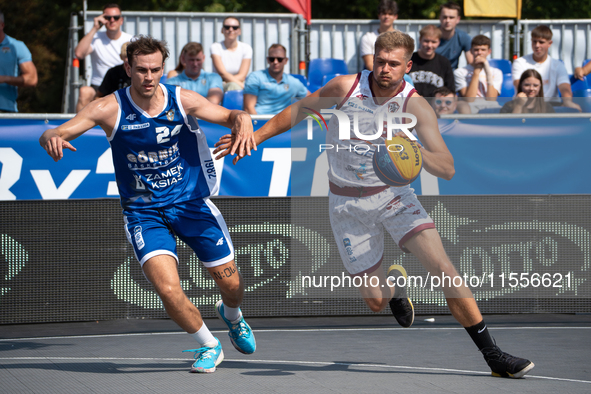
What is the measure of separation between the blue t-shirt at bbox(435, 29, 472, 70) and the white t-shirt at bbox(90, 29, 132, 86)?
15.0ft

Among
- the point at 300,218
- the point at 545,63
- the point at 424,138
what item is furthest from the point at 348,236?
the point at 545,63

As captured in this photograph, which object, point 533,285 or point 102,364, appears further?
point 533,285

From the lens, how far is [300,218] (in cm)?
732

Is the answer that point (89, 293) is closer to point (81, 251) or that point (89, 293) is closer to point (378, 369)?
point (81, 251)

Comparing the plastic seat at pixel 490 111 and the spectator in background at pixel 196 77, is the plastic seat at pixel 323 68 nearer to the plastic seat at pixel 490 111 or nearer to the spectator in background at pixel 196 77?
the spectator in background at pixel 196 77

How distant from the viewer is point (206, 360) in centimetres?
521

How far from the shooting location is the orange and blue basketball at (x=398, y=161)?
499cm

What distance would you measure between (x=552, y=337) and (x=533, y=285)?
1.03m

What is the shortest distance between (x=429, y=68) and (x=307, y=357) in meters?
5.09

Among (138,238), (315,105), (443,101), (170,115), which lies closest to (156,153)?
(170,115)

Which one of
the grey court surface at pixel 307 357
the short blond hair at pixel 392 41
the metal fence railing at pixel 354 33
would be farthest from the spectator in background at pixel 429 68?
the short blond hair at pixel 392 41

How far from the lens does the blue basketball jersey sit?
5074mm

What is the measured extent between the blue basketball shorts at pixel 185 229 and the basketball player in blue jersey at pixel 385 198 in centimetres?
65

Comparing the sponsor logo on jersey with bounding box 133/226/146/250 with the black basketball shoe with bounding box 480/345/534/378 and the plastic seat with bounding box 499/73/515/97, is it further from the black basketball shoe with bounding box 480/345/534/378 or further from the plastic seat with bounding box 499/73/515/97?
the plastic seat with bounding box 499/73/515/97
